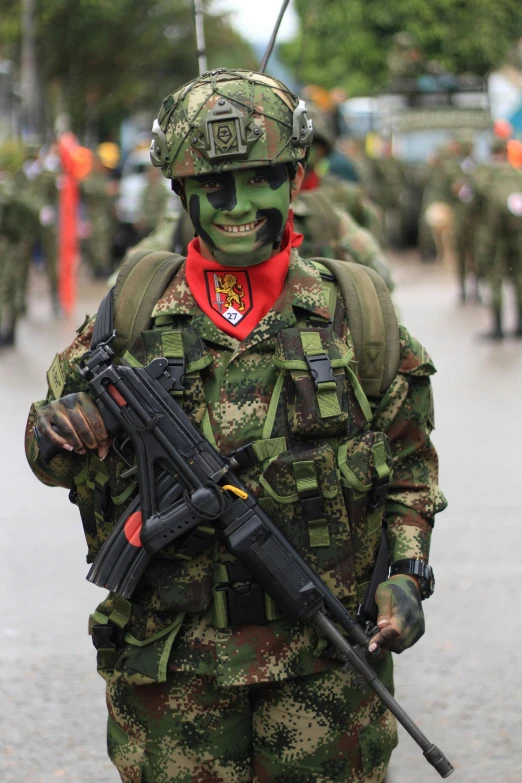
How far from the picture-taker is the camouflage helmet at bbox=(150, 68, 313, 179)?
8.39 ft

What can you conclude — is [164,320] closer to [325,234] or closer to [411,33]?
[325,234]

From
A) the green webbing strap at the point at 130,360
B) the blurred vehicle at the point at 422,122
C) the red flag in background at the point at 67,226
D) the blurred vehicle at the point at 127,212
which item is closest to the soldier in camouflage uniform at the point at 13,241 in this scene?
the red flag in background at the point at 67,226

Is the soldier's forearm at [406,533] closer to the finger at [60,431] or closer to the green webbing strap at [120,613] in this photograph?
the green webbing strap at [120,613]

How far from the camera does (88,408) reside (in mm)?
2574

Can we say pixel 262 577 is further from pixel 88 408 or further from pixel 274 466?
pixel 88 408

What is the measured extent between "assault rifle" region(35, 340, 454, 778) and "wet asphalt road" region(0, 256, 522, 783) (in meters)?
1.74

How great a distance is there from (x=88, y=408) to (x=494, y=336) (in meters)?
10.6

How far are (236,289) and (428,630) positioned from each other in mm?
2870

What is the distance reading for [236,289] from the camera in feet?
8.86

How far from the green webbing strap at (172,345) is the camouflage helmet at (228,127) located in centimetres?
30

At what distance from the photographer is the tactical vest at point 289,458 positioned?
2561mm

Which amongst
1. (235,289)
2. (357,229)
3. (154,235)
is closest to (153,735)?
(235,289)

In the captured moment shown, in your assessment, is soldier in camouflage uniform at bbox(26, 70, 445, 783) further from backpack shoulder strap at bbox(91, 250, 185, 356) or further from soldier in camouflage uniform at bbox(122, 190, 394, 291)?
soldier in camouflage uniform at bbox(122, 190, 394, 291)

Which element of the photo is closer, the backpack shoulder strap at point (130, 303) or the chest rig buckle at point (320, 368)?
the chest rig buckle at point (320, 368)
